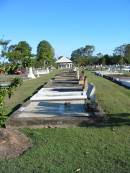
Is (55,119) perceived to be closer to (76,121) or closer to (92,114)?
(76,121)

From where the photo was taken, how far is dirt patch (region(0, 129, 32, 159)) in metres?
6.96

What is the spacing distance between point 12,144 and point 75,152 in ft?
4.24

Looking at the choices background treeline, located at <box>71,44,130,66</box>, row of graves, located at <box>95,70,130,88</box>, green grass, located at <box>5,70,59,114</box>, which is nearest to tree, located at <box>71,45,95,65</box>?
background treeline, located at <box>71,44,130,66</box>

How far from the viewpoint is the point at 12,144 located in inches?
292

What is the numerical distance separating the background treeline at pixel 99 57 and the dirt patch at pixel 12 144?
3733 inches

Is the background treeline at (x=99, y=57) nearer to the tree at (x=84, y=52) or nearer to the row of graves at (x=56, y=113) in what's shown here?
the tree at (x=84, y=52)

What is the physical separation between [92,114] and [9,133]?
2955 millimetres

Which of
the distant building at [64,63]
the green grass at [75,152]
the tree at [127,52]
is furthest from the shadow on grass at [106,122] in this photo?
the distant building at [64,63]

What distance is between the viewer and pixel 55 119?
9.65 m

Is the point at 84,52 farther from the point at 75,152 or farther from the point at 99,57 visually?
the point at 75,152

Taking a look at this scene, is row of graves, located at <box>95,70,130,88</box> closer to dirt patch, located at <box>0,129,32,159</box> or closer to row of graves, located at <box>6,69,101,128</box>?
row of graves, located at <box>6,69,101,128</box>

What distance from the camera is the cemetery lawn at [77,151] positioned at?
6.04 m

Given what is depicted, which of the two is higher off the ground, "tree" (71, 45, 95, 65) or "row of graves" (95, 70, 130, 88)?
"tree" (71, 45, 95, 65)

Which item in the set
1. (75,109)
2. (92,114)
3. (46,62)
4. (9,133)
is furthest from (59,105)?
(46,62)
